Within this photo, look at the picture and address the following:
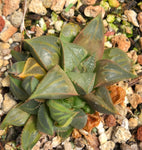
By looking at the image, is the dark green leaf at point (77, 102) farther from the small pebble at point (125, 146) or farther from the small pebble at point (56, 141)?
the small pebble at point (125, 146)

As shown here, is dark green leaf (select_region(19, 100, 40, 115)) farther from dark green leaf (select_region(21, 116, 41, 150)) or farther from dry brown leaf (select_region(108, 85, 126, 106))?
dry brown leaf (select_region(108, 85, 126, 106))

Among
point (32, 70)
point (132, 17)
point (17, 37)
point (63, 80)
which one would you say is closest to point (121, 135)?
point (63, 80)

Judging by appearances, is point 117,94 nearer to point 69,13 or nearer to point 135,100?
point 135,100

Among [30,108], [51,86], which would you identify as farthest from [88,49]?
[30,108]

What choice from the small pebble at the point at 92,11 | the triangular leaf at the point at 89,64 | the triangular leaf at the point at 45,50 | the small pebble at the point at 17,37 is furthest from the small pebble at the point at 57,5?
the triangular leaf at the point at 89,64

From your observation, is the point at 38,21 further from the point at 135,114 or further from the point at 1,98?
the point at 135,114
